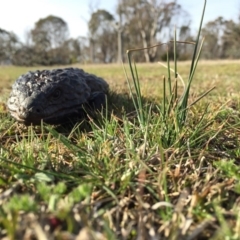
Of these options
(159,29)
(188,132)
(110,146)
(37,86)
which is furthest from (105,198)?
(159,29)

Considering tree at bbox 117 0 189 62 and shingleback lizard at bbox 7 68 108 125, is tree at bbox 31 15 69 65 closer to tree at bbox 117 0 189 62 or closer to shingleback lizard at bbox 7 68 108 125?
tree at bbox 117 0 189 62

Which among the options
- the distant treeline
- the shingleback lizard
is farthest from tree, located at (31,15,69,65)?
the shingleback lizard

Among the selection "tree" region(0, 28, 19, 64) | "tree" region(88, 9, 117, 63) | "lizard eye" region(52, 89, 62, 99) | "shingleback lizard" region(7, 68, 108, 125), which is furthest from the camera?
"tree" region(88, 9, 117, 63)

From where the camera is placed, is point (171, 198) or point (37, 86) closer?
point (171, 198)

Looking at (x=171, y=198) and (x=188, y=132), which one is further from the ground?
(x=188, y=132)

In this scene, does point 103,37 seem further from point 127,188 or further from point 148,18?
point 127,188

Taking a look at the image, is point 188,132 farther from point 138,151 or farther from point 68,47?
point 68,47
